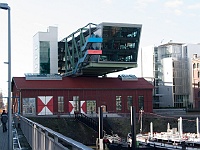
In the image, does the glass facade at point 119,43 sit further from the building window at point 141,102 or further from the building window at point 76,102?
the building window at point 76,102

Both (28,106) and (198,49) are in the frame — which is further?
(198,49)

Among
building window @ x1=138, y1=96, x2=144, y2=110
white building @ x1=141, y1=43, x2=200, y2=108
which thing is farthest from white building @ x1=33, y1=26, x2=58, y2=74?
white building @ x1=141, y1=43, x2=200, y2=108

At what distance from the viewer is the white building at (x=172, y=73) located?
333ft

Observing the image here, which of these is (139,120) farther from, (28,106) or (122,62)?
(28,106)

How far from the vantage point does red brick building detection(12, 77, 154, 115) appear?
66.3 meters

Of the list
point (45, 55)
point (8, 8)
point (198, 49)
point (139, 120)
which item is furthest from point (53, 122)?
point (198, 49)

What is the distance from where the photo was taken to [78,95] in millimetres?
69438

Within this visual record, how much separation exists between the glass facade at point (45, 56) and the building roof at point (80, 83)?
1625 cm

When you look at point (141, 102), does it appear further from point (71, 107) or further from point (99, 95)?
point (71, 107)

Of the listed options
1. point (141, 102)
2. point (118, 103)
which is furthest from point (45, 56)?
point (141, 102)

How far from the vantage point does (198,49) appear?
108 metres

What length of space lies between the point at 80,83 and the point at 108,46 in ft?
38.7

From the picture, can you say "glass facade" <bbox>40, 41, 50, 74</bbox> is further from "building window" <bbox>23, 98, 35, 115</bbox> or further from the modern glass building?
"building window" <bbox>23, 98, 35, 115</bbox>

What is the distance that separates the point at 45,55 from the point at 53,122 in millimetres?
34360
